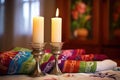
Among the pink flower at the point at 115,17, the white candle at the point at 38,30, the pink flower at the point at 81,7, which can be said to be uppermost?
the pink flower at the point at 81,7

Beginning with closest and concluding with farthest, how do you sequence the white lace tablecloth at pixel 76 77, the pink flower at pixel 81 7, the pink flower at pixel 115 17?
the white lace tablecloth at pixel 76 77 < the pink flower at pixel 115 17 < the pink flower at pixel 81 7

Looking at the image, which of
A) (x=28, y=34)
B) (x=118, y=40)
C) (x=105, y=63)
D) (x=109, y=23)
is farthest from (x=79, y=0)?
(x=105, y=63)

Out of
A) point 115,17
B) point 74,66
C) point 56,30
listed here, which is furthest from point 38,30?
point 115,17

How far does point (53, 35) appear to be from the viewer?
2.71 feet

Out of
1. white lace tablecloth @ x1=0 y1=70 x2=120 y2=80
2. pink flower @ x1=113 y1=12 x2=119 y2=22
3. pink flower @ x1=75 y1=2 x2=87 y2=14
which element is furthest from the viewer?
pink flower @ x1=75 y1=2 x2=87 y2=14

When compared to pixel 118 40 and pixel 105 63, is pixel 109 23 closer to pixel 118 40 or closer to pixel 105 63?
pixel 118 40

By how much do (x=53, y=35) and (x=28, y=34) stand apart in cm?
238

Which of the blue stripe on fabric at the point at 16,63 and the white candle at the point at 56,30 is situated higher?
the white candle at the point at 56,30

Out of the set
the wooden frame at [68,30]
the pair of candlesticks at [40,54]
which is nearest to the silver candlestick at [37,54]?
the pair of candlesticks at [40,54]

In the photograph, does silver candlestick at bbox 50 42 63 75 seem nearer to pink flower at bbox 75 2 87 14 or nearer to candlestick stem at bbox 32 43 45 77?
candlestick stem at bbox 32 43 45 77

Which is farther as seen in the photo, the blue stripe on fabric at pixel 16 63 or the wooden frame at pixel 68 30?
the wooden frame at pixel 68 30

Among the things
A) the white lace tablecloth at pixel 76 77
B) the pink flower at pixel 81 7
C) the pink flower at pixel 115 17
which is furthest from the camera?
the pink flower at pixel 81 7

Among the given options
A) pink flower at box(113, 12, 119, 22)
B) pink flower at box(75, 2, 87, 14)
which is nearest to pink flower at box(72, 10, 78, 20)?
pink flower at box(75, 2, 87, 14)

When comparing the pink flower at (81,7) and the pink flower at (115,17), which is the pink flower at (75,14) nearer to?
the pink flower at (81,7)
